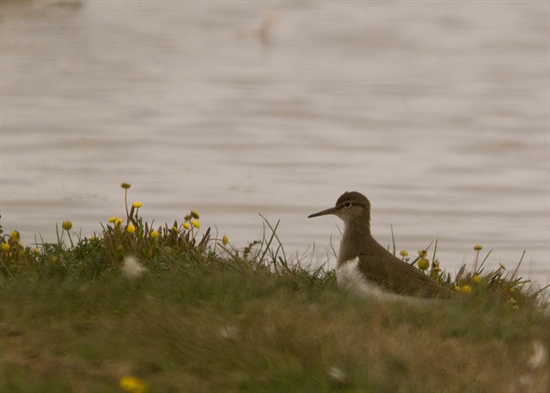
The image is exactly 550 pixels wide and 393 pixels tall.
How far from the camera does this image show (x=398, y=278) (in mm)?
8461

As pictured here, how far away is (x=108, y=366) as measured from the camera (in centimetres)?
678

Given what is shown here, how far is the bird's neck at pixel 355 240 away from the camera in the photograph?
881 centimetres

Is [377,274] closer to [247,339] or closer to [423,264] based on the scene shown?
[423,264]

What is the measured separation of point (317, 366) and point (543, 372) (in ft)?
4.76

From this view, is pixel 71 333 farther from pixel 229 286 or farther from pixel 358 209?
pixel 358 209

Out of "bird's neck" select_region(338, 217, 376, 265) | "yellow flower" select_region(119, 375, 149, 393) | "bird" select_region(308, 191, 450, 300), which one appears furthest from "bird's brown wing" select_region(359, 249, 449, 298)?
"yellow flower" select_region(119, 375, 149, 393)

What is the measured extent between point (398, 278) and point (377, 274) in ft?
0.55

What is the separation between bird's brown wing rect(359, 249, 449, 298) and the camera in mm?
8414

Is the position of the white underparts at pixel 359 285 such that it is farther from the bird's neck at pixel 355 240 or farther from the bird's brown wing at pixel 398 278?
the bird's neck at pixel 355 240

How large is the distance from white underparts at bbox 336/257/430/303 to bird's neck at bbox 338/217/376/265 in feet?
0.53

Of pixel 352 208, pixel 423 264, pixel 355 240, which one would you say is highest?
pixel 352 208

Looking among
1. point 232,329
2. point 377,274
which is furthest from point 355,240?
point 232,329

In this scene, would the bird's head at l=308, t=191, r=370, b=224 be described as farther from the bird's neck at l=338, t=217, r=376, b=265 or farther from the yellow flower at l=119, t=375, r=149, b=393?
the yellow flower at l=119, t=375, r=149, b=393

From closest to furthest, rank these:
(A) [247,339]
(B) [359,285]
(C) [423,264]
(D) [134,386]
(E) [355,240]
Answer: (D) [134,386] → (A) [247,339] → (B) [359,285] → (E) [355,240] → (C) [423,264]
